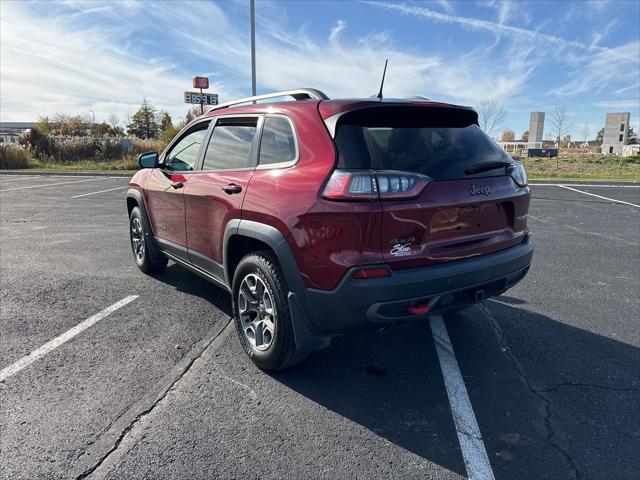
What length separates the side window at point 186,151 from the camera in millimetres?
4145

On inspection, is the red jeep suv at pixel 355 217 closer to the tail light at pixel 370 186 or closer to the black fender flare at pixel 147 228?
the tail light at pixel 370 186

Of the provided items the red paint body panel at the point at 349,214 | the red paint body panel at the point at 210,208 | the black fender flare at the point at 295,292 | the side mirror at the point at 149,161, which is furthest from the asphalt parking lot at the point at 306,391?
the side mirror at the point at 149,161

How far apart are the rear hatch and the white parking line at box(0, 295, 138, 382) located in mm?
2711

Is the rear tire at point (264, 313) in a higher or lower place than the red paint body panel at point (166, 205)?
lower

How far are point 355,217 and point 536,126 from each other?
7552cm

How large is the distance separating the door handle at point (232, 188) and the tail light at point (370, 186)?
36.3 inches

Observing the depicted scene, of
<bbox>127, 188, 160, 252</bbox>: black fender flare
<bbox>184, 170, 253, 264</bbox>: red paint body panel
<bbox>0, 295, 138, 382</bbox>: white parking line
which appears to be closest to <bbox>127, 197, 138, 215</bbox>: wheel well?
<bbox>127, 188, 160, 252</bbox>: black fender flare

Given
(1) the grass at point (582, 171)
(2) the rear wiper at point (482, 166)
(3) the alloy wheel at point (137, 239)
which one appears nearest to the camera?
(2) the rear wiper at point (482, 166)

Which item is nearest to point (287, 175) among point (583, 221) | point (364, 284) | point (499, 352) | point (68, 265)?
point (364, 284)

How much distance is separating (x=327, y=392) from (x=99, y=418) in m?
1.39

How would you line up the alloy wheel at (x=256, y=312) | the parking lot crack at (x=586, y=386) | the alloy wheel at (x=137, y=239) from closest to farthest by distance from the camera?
1. the parking lot crack at (x=586, y=386)
2. the alloy wheel at (x=256, y=312)
3. the alloy wheel at (x=137, y=239)

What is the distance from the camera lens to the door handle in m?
3.23

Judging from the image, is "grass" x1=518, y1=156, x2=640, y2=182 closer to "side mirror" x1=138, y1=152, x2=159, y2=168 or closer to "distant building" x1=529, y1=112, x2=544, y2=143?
"distant building" x1=529, y1=112, x2=544, y2=143

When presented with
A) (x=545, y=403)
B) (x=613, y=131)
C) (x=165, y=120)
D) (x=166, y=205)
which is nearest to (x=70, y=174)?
(x=166, y=205)
